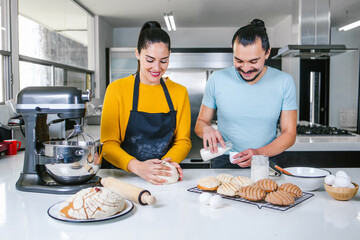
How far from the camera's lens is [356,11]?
5.88 m

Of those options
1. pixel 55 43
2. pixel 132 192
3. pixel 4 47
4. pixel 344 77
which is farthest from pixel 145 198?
pixel 344 77

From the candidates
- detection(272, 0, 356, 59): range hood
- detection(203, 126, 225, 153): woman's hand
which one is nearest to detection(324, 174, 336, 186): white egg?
detection(203, 126, 225, 153): woman's hand

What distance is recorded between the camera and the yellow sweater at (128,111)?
1.50m

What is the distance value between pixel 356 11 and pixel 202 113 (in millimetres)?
5332

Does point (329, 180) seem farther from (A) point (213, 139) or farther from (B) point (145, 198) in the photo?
(B) point (145, 198)

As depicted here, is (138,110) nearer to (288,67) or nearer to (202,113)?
(202,113)

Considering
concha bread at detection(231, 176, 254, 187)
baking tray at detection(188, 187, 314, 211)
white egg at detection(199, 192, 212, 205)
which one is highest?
concha bread at detection(231, 176, 254, 187)

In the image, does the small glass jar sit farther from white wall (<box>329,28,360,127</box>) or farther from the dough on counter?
white wall (<box>329,28,360,127</box>)

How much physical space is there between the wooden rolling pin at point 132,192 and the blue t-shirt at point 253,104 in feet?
2.68

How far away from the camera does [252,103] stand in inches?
68.3

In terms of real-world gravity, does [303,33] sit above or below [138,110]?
above

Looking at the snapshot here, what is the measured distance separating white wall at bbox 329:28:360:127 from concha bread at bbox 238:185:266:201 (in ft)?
23.7

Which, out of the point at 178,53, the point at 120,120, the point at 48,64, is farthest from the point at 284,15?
the point at 120,120

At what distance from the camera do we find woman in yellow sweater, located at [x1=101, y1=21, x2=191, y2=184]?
1.52 meters
